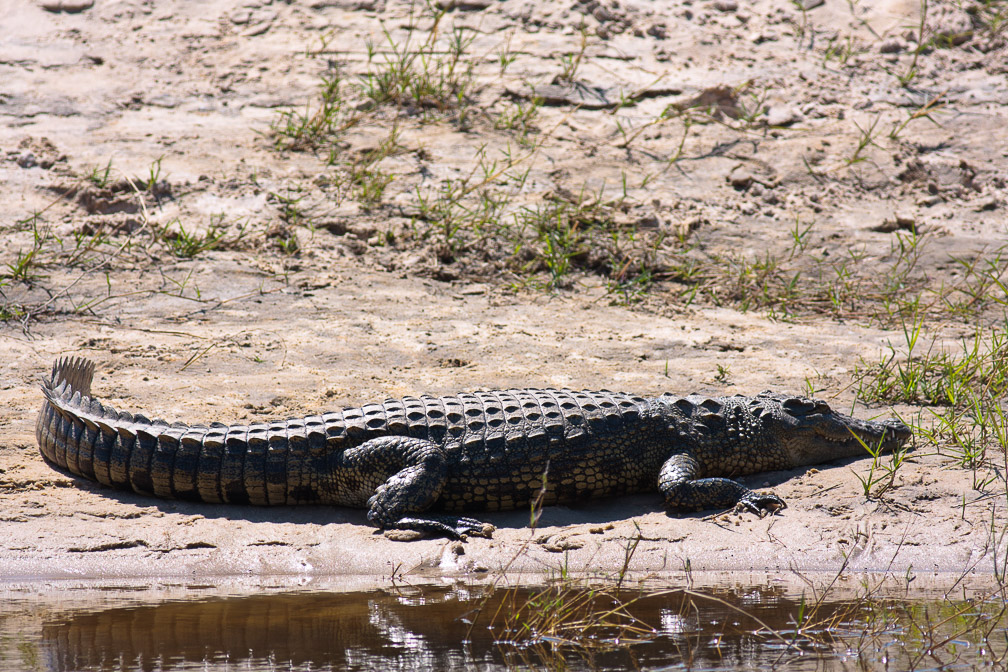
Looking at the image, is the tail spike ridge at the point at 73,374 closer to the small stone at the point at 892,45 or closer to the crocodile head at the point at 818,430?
the crocodile head at the point at 818,430

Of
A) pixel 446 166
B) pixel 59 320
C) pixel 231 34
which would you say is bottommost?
pixel 59 320

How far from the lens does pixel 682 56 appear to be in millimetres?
9312

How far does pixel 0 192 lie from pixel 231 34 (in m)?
3.20

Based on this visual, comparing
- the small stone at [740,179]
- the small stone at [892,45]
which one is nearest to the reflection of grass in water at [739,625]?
the small stone at [740,179]

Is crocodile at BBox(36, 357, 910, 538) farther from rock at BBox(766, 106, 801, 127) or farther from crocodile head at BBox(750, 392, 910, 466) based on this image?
rock at BBox(766, 106, 801, 127)

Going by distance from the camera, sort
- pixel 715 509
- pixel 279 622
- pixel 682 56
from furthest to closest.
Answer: pixel 682 56 < pixel 715 509 < pixel 279 622

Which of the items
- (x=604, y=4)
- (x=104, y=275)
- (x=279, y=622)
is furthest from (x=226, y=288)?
(x=604, y=4)

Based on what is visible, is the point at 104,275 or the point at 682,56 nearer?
the point at 104,275

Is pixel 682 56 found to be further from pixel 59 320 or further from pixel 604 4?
pixel 59 320

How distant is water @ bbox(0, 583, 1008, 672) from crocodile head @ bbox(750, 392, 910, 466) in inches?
46.3

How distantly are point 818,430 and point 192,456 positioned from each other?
9.84 feet

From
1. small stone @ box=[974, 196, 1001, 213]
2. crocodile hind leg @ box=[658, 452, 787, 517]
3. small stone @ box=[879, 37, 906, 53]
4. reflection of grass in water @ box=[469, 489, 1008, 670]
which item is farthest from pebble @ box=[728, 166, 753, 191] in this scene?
reflection of grass in water @ box=[469, 489, 1008, 670]

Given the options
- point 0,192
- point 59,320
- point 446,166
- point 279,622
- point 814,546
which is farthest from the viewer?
point 446,166

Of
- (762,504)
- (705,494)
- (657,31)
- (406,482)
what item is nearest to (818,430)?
(762,504)
